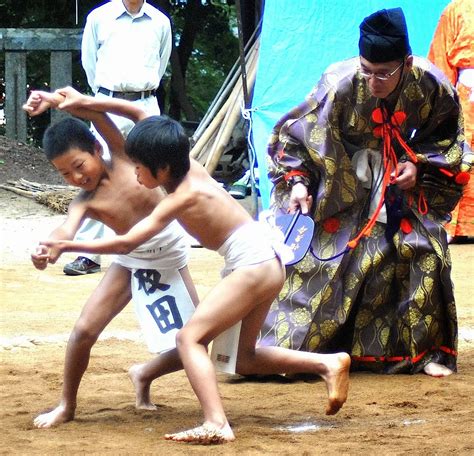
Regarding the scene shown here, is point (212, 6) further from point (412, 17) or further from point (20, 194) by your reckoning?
point (412, 17)

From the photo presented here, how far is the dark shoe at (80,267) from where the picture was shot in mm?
7324

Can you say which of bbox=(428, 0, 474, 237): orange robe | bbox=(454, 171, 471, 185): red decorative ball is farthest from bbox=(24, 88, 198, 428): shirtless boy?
bbox=(428, 0, 474, 237): orange robe

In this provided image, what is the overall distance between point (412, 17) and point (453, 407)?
485 centimetres

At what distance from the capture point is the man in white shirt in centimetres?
742

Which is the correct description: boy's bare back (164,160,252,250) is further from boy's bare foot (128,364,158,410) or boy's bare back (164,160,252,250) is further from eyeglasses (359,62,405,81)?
eyeglasses (359,62,405,81)

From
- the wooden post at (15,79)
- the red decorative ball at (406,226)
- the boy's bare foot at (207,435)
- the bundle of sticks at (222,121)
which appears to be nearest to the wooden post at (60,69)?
the wooden post at (15,79)

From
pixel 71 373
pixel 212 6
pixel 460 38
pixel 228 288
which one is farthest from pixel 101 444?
pixel 212 6

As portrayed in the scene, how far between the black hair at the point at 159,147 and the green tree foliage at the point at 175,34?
8.59 metres

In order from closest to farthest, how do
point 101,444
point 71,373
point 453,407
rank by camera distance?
point 101,444 → point 71,373 → point 453,407

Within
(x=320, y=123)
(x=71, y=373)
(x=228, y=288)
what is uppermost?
(x=320, y=123)

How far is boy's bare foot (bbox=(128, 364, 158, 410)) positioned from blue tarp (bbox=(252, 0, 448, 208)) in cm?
421

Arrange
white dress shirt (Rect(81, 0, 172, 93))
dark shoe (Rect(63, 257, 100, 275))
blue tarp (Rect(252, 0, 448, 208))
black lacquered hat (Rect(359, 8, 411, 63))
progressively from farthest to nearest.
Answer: blue tarp (Rect(252, 0, 448, 208)) < white dress shirt (Rect(81, 0, 172, 93)) < dark shoe (Rect(63, 257, 100, 275)) < black lacquered hat (Rect(359, 8, 411, 63))

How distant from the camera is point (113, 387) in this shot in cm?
470

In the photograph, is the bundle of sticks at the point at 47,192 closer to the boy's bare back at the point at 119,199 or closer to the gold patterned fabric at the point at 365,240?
the gold patterned fabric at the point at 365,240
